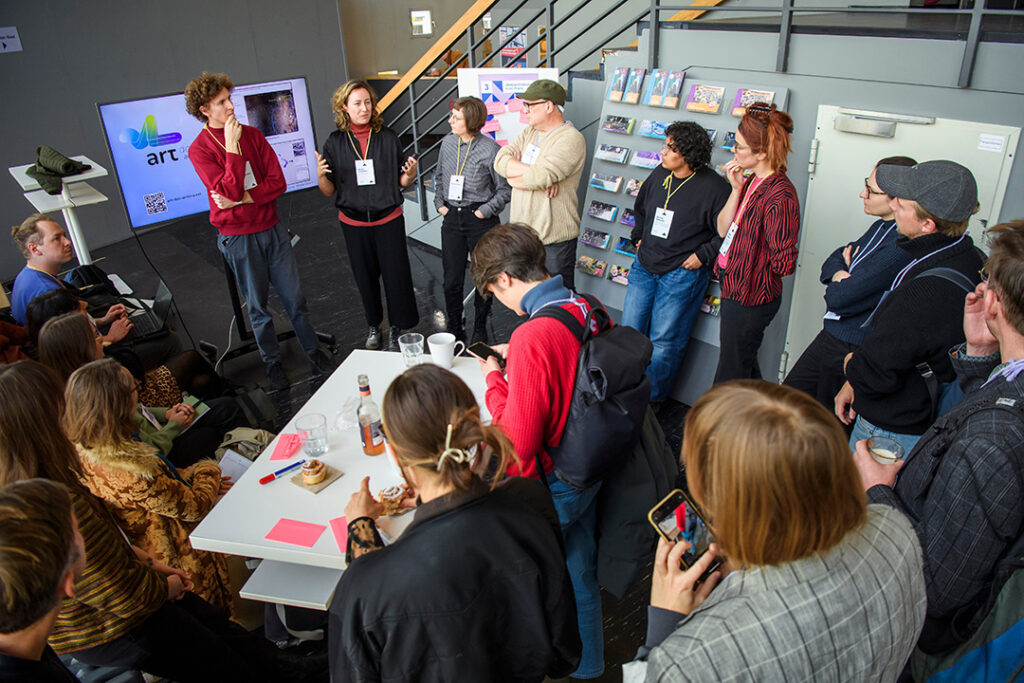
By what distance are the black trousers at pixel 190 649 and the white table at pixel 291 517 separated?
177 mm

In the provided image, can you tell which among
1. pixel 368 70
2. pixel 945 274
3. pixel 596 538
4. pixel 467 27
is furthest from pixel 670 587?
pixel 368 70

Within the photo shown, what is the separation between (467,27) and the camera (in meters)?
5.21

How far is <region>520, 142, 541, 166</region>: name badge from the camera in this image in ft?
12.7

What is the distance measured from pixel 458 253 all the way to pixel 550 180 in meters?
0.84

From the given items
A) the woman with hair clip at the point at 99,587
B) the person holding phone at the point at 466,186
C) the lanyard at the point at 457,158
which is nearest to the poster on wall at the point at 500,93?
the person holding phone at the point at 466,186

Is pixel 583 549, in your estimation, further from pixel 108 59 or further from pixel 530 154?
pixel 108 59

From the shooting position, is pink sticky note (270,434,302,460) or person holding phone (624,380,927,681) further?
pink sticky note (270,434,302,460)

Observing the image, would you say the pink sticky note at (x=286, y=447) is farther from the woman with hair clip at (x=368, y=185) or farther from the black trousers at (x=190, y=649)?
the woman with hair clip at (x=368, y=185)

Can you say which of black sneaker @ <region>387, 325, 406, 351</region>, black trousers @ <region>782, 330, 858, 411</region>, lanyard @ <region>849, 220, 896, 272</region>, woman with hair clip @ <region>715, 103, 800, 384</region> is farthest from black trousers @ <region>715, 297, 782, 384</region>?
black sneaker @ <region>387, 325, 406, 351</region>

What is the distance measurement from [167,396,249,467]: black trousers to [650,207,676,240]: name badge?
230 cm

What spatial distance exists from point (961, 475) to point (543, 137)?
9.76 ft

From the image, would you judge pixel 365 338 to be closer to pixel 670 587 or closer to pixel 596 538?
pixel 596 538

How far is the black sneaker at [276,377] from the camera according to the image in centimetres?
413

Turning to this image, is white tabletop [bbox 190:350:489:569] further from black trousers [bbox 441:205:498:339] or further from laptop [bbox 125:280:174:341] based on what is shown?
black trousers [bbox 441:205:498:339]
